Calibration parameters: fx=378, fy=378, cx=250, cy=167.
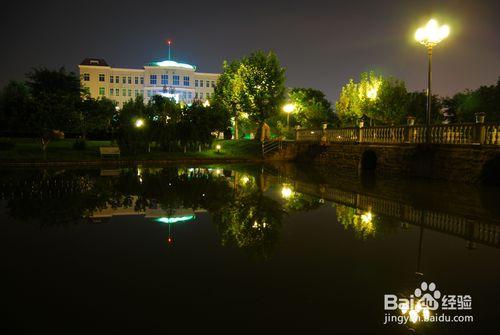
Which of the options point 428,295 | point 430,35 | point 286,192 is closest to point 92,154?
point 286,192

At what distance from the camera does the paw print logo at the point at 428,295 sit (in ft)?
14.9

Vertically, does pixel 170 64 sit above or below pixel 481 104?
above

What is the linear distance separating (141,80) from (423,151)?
10323cm

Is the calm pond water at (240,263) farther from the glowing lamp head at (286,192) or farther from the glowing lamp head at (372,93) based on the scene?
the glowing lamp head at (372,93)

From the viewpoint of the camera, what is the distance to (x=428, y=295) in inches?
189

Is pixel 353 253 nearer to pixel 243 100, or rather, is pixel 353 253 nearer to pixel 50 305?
pixel 50 305

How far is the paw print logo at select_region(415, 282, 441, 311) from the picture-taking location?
455 centimetres

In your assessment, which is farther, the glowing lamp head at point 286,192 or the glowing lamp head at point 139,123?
the glowing lamp head at point 139,123

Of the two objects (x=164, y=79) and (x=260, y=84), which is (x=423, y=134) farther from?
(x=164, y=79)

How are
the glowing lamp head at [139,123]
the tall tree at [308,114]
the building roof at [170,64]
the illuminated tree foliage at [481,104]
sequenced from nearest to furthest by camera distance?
the glowing lamp head at [139,123] < the illuminated tree foliage at [481,104] < the tall tree at [308,114] < the building roof at [170,64]

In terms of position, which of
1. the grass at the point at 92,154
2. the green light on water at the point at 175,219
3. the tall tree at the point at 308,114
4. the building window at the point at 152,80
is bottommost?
the green light on water at the point at 175,219

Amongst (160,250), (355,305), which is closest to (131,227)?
(160,250)

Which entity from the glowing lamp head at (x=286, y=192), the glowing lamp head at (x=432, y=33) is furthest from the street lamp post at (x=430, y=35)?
the glowing lamp head at (x=286, y=192)

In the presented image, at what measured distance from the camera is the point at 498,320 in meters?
4.13
